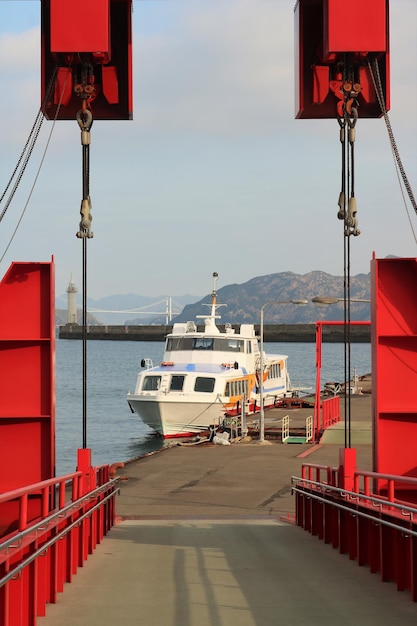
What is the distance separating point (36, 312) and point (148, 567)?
394cm

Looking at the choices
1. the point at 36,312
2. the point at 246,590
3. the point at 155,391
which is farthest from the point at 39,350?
the point at 155,391

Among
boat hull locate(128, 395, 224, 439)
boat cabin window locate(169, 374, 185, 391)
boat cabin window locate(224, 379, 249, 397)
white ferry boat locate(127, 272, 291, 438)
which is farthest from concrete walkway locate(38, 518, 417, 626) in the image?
boat cabin window locate(224, 379, 249, 397)

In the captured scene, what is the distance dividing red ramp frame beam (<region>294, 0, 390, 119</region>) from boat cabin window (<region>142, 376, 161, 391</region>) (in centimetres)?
3170

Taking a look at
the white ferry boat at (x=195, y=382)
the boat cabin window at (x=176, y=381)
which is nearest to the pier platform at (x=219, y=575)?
the white ferry boat at (x=195, y=382)

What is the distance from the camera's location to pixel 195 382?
47375 millimetres

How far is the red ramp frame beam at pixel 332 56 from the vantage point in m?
15.0

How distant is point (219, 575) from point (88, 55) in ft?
27.2

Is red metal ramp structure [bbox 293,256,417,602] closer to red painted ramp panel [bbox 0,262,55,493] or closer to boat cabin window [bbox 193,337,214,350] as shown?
red painted ramp panel [bbox 0,262,55,493]

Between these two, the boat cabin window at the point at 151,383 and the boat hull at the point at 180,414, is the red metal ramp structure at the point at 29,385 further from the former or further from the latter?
the boat cabin window at the point at 151,383

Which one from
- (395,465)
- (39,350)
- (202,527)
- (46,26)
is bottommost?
(202,527)

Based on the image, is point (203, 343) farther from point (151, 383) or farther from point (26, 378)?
point (26, 378)

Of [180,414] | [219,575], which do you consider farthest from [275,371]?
[219,575]

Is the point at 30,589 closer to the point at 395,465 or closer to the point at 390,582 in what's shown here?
the point at 390,582

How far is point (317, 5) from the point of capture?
56.5 feet
